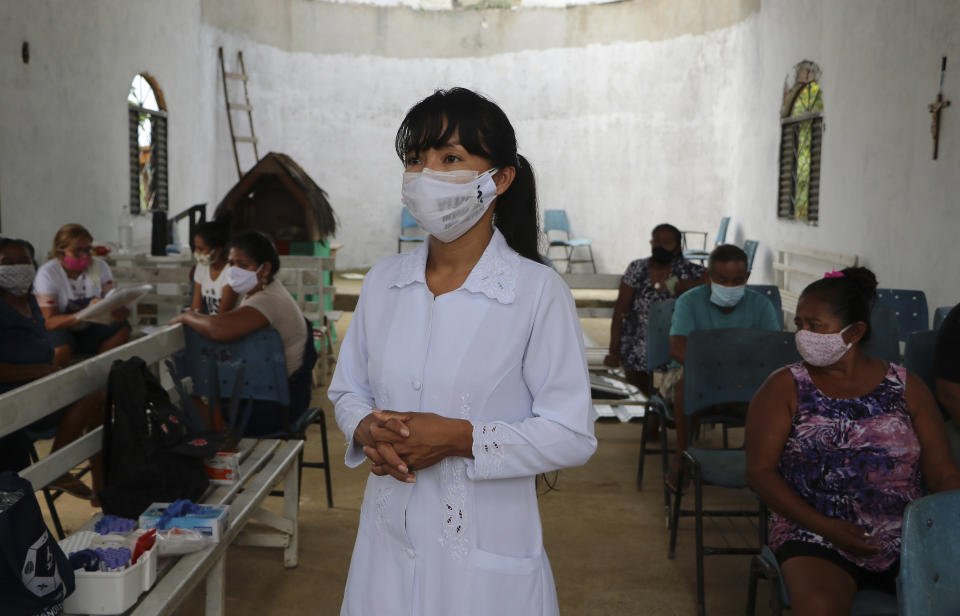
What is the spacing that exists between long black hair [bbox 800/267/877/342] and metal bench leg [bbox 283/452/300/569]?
87.0 inches

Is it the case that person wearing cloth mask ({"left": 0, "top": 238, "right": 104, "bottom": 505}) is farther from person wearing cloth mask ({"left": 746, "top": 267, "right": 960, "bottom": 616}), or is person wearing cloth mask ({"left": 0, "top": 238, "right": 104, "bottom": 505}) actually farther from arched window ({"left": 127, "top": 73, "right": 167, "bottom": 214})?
arched window ({"left": 127, "top": 73, "right": 167, "bottom": 214})

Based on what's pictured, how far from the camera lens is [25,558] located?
5.93 ft

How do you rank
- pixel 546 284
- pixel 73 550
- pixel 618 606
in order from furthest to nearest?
pixel 618 606
pixel 73 550
pixel 546 284

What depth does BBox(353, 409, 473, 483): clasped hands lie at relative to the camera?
146 centimetres

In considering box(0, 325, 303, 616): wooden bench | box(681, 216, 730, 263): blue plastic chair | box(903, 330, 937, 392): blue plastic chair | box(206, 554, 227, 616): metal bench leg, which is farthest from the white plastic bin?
box(681, 216, 730, 263): blue plastic chair

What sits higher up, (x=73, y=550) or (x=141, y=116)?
(x=141, y=116)

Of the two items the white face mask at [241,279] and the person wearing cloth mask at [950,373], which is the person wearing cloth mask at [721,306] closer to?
the person wearing cloth mask at [950,373]

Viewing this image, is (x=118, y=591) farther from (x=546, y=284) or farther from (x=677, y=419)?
(x=677, y=419)

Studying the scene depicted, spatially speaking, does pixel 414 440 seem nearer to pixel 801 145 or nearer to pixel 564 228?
pixel 801 145

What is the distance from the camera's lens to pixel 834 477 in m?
2.49

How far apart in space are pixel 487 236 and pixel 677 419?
2.86 metres

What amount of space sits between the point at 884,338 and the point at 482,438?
337 centimetres

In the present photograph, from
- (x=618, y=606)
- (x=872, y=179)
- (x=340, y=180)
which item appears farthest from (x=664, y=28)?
(x=618, y=606)

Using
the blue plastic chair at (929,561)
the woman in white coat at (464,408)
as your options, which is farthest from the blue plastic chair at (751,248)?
the woman in white coat at (464,408)
